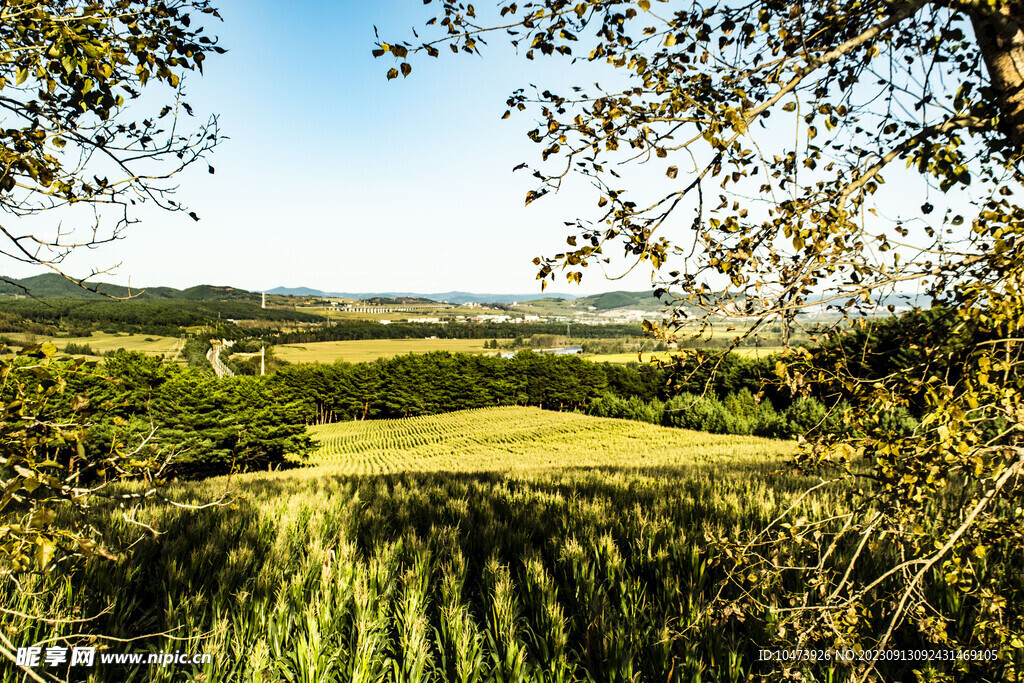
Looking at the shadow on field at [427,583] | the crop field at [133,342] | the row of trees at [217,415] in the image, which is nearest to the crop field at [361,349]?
the crop field at [133,342]

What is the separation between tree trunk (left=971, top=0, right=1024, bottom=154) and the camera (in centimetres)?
247

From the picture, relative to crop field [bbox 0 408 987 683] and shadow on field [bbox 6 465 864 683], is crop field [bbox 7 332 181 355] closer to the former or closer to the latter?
shadow on field [bbox 6 465 864 683]

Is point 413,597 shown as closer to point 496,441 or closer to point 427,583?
point 427,583

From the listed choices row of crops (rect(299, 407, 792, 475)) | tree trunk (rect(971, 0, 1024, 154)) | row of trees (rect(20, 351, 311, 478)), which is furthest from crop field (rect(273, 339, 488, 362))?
tree trunk (rect(971, 0, 1024, 154))

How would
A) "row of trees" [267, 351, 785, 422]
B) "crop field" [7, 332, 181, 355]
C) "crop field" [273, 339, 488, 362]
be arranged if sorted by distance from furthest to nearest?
"crop field" [273, 339, 488, 362] → "row of trees" [267, 351, 785, 422] → "crop field" [7, 332, 181, 355]

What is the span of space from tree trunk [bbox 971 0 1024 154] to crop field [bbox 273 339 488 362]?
122 m

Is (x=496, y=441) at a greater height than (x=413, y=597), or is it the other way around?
(x=413, y=597)

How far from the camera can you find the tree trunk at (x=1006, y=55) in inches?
97.1

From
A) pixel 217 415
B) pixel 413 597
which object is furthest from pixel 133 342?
pixel 413 597

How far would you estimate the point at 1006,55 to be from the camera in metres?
2.59

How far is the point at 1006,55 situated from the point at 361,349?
510ft

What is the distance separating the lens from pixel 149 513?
4922 mm

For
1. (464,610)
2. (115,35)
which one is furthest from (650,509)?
(115,35)

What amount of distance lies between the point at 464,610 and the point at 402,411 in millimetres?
96986
